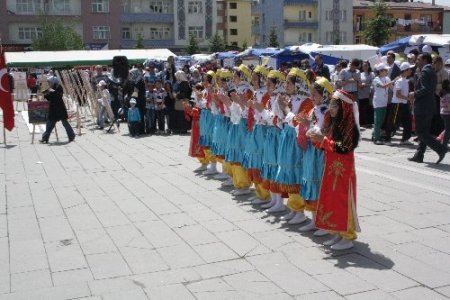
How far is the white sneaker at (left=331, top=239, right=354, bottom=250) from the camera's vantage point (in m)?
5.85

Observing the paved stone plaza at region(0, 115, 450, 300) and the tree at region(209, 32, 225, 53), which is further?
the tree at region(209, 32, 225, 53)

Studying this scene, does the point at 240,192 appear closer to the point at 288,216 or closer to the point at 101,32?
the point at 288,216

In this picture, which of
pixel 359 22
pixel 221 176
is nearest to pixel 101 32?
pixel 359 22

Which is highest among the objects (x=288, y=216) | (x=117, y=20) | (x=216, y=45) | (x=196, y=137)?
(x=117, y=20)

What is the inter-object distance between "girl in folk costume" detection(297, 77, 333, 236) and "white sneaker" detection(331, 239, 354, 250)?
19.5 inches

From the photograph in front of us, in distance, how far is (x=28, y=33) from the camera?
2394 inches

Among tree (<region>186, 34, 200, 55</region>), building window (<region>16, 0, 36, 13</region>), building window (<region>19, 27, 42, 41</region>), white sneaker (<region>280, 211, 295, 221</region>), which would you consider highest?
building window (<region>16, 0, 36, 13</region>)

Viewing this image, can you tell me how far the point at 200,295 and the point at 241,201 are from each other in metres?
3.31

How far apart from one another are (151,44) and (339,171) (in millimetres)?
61792

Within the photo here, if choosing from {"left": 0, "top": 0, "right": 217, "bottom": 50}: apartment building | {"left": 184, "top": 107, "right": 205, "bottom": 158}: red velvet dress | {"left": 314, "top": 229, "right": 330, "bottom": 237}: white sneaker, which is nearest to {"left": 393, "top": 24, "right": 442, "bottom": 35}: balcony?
{"left": 0, "top": 0, "right": 217, "bottom": 50}: apartment building

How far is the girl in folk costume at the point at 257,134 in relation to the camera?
7.49m

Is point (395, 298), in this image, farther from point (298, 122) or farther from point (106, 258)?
point (106, 258)

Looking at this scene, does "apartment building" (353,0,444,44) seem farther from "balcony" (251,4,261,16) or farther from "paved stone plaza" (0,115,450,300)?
"paved stone plaza" (0,115,450,300)

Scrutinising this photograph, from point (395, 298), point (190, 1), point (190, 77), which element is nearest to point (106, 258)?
point (395, 298)
